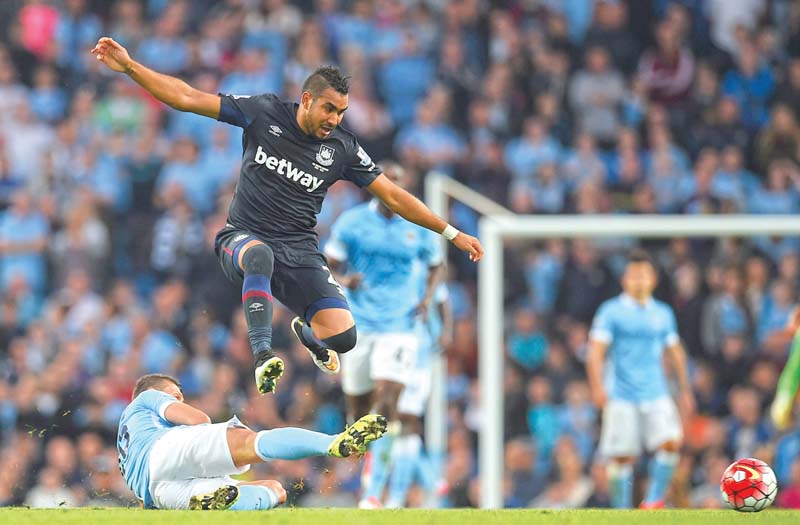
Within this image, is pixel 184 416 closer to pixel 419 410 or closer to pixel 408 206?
pixel 408 206

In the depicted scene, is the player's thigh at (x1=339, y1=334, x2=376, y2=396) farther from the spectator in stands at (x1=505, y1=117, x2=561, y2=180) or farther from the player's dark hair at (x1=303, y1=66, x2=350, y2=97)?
the spectator in stands at (x1=505, y1=117, x2=561, y2=180)

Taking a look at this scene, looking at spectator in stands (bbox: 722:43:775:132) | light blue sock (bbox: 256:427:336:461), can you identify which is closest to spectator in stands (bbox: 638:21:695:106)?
spectator in stands (bbox: 722:43:775:132)

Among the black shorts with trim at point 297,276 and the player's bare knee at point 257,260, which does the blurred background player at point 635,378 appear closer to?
the black shorts with trim at point 297,276

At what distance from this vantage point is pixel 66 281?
17188 mm

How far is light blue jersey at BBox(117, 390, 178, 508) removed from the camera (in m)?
9.43

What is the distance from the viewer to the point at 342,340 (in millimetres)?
10148

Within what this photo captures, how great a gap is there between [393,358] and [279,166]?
3.51 m

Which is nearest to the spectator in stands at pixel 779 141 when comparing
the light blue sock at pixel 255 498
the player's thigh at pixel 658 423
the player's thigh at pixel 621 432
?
the player's thigh at pixel 658 423

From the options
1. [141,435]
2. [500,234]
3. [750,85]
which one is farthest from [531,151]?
[141,435]

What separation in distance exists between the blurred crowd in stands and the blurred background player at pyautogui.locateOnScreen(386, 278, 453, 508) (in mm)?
1005

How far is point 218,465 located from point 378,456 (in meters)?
4.03

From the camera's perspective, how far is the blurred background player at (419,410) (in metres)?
13.8

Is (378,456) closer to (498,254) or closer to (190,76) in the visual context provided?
(498,254)

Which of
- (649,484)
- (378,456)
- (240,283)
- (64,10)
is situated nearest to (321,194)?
(240,283)
